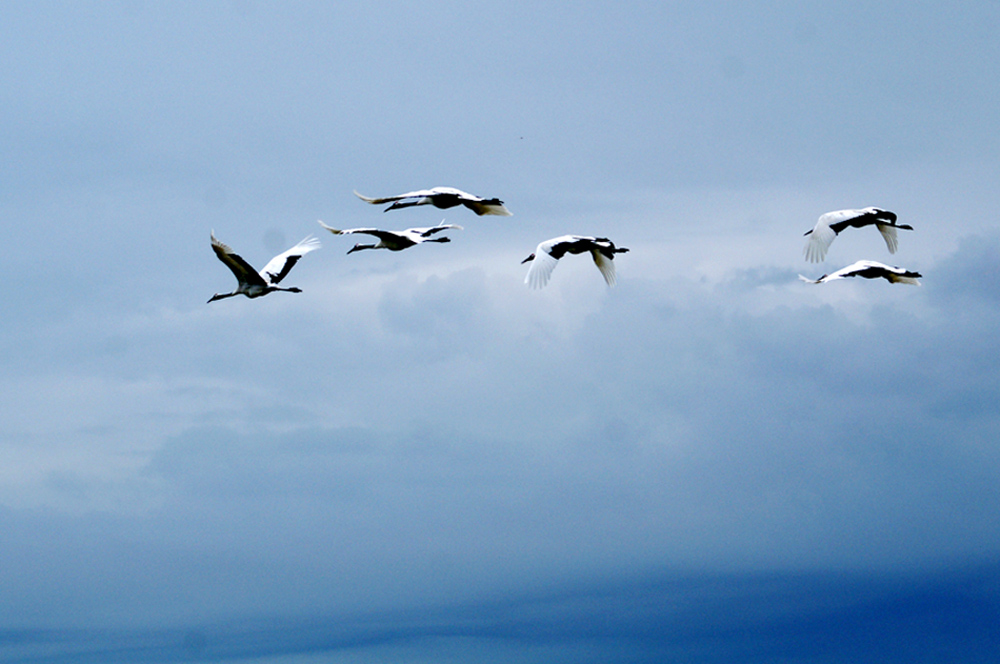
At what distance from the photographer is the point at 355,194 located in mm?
53906

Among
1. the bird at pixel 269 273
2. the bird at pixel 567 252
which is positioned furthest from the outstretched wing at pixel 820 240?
the bird at pixel 269 273

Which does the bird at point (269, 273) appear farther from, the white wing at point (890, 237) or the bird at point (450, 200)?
the white wing at point (890, 237)

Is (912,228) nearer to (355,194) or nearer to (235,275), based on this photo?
(355,194)

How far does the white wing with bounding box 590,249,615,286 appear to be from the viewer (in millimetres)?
57156

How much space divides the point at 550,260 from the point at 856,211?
1215 centimetres

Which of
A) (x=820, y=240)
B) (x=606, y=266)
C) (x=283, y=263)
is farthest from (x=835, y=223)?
(x=283, y=263)

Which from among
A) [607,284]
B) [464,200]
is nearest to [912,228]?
[607,284]

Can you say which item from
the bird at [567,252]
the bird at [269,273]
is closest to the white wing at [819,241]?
the bird at [567,252]

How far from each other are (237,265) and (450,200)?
8.46m

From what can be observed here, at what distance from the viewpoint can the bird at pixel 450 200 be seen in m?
51.7

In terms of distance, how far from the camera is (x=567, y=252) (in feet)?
179

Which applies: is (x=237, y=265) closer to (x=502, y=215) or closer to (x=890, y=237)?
(x=502, y=215)

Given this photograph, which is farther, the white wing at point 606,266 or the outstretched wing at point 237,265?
the white wing at point 606,266

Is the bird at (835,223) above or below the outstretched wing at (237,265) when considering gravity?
above
